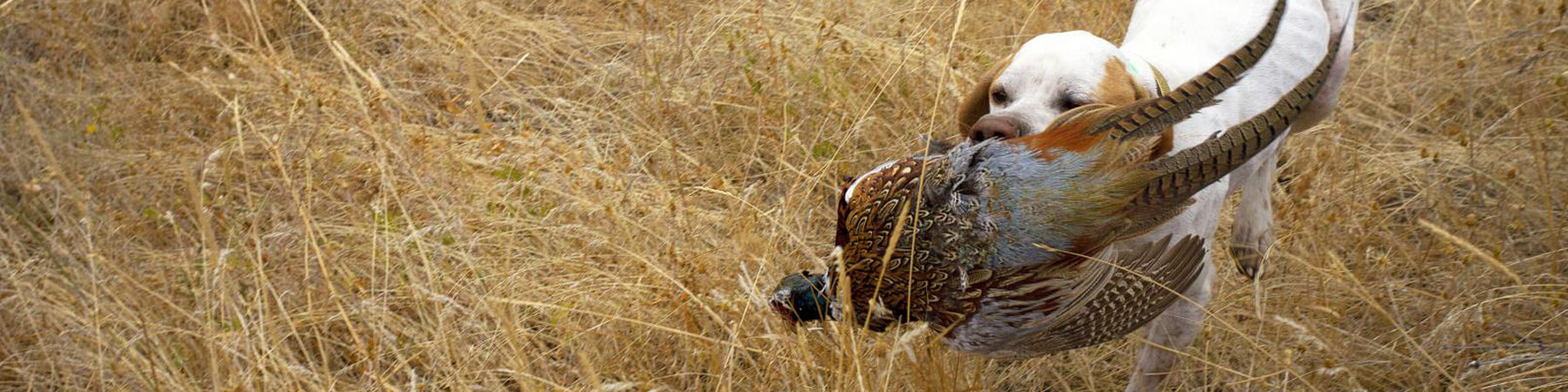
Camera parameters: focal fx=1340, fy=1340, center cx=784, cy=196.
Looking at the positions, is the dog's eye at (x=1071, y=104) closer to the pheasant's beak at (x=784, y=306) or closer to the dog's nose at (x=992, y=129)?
the dog's nose at (x=992, y=129)

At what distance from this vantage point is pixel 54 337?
3.12m

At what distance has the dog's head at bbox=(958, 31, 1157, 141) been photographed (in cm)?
277

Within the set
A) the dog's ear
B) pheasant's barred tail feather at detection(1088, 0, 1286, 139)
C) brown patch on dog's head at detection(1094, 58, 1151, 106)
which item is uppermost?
pheasant's barred tail feather at detection(1088, 0, 1286, 139)

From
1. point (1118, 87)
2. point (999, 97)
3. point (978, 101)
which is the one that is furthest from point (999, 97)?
point (1118, 87)

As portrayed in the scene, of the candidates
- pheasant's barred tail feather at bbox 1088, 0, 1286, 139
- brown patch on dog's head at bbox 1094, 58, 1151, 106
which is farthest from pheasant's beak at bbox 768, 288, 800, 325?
brown patch on dog's head at bbox 1094, 58, 1151, 106

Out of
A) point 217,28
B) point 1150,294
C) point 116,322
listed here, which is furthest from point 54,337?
Answer: point 1150,294

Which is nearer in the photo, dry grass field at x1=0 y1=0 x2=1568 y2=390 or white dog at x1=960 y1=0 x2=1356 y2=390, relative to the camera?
white dog at x1=960 y1=0 x2=1356 y2=390

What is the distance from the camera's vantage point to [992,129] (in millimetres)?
2635

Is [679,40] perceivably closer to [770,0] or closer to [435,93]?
[770,0]

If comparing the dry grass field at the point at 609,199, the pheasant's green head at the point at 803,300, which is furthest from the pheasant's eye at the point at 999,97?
the pheasant's green head at the point at 803,300

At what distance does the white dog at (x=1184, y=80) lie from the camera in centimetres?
280

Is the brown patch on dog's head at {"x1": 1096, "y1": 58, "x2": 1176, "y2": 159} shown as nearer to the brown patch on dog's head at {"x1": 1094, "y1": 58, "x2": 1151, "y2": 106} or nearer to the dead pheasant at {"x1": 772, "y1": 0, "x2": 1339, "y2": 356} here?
the brown patch on dog's head at {"x1": 1094, "y1": 58, "x2": 1151, "y2": 106}

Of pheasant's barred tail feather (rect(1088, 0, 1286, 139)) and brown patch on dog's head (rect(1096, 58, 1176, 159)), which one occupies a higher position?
pheasant's barred tail feather (rect(1088, 0, 1286, 139))

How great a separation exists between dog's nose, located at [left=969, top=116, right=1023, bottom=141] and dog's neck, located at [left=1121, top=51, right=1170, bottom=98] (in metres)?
0.38
